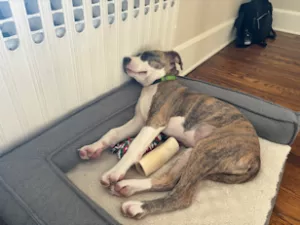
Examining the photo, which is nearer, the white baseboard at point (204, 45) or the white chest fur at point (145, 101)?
the white chest fur at point (145, 101)

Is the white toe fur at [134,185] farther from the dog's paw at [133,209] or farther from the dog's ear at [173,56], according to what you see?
the dog's ear at [173,56]

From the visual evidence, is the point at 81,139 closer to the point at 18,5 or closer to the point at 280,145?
the point at 18,5

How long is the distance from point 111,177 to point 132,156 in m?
0.12

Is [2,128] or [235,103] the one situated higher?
[2,128]

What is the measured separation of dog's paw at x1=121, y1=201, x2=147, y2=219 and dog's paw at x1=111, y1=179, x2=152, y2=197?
0.21 feet

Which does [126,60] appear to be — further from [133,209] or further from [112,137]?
[133,209]

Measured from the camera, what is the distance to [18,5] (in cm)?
81

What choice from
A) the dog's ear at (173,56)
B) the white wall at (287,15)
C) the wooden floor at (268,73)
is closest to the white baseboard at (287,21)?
the white wall at (287,15)

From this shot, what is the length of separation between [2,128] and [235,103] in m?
1.02

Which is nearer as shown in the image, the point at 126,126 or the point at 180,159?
the point at 180,159

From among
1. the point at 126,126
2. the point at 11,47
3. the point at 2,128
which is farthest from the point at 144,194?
the point at 11,47

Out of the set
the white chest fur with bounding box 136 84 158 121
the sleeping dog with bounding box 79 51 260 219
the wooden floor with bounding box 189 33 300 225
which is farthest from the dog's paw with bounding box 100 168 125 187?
the wooden floor with bounding box 189 33 300 225

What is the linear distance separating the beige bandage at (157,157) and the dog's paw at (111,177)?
10cm

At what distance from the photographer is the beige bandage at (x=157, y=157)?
3.61 ft
